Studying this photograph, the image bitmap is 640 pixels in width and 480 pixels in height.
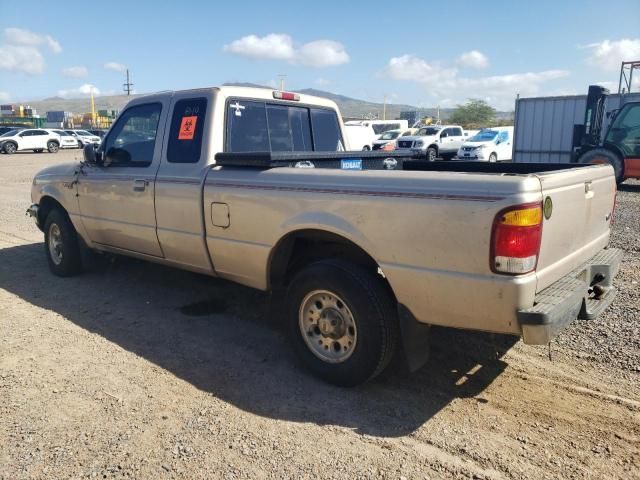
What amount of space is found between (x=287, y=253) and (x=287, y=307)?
41cm

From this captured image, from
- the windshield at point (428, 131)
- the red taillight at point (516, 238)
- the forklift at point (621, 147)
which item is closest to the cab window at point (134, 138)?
the red taillight at point (516, 238)

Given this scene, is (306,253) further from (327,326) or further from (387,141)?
(387,141)

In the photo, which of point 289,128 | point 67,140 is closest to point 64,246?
point 289,128

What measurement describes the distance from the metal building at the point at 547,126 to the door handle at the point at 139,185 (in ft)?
52.6

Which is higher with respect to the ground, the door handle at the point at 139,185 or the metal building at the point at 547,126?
the metal building at the point at 547,126

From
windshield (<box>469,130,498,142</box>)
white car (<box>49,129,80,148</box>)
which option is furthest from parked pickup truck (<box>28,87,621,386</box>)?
white car (<box>49,129,80,148</box>)

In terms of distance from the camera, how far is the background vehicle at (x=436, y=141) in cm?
2600

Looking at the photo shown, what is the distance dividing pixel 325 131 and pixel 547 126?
50.4ft

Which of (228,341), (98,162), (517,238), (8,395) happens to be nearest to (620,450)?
(517,238)

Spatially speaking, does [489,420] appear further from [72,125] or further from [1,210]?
[72,125]

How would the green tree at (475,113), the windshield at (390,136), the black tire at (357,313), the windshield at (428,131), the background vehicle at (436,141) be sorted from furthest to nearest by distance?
the green tree at (475,113), the windshield at (390,136), the windshield at (428,131), the background vehicle at (436,141), the black tire at (357,313)

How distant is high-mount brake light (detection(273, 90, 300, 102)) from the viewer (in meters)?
4.91

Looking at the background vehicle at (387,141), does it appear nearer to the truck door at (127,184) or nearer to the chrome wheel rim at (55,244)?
the chrome wheel rim at (55,244)

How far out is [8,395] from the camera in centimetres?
349
